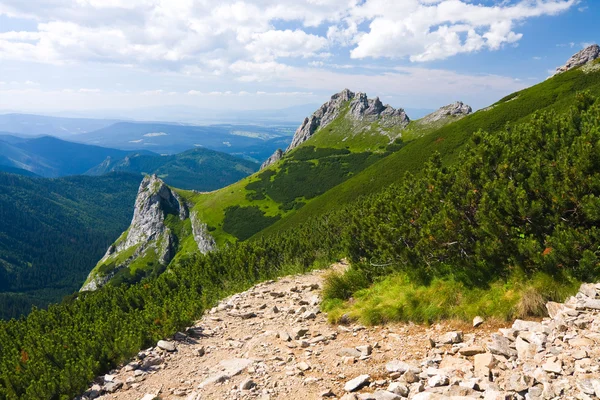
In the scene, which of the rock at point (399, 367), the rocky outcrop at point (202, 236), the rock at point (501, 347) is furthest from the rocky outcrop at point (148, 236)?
the rock at point (501, 347)

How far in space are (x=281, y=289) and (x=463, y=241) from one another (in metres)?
9.60

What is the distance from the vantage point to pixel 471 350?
7.71m

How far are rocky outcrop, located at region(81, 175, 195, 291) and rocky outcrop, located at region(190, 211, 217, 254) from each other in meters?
2.67

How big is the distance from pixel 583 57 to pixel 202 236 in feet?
536

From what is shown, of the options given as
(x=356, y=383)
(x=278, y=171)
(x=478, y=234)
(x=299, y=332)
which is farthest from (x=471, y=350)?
(x=278, y=171)

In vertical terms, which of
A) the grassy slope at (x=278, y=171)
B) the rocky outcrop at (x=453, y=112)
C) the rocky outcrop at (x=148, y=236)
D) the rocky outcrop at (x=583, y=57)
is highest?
the rocky outcrop at (x=583, y=57)

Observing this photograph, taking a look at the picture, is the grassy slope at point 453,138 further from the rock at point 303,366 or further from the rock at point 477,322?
the rock at point 303,366

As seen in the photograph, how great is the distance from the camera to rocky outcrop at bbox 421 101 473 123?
15012 centimetres

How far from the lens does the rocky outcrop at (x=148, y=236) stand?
473 ft

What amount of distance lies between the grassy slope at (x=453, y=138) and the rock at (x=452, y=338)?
231ft

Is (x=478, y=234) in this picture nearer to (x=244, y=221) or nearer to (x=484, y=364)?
(x=484, y=364)

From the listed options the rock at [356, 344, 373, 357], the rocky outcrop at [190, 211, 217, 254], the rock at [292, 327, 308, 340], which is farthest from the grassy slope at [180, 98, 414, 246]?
the rock at [356, 344, 373, 357]

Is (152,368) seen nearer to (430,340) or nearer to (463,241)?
(430,340)

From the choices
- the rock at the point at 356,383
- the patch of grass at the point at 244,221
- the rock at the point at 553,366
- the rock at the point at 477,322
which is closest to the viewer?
the rock at the point at 553,366
